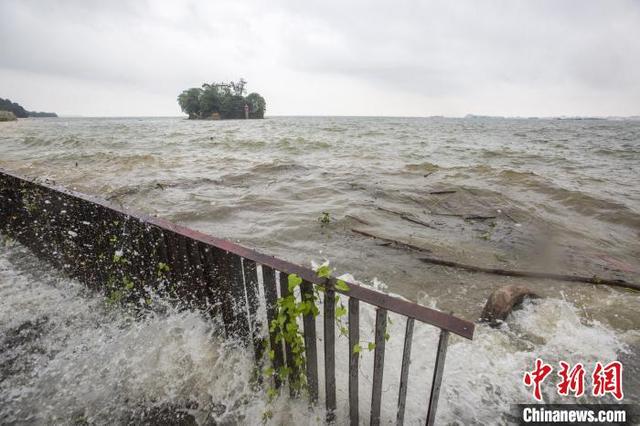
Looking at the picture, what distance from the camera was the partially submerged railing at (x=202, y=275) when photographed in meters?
2.01

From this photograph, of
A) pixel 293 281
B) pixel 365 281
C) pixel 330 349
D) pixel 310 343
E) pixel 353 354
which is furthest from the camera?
pixel 365 281

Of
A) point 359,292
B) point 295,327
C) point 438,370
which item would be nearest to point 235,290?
point 295,327

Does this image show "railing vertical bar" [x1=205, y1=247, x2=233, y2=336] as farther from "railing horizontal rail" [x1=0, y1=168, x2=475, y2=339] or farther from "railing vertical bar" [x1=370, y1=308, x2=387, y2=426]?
"railing vertical bar" [x1=370, y1=308, x2=387, y2=426]

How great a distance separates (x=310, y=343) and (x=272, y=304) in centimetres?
44

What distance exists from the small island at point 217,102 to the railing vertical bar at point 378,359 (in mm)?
102048

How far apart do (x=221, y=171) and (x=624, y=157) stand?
78.7ft

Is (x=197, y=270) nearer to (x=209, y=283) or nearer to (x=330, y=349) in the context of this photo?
(x=209, y=283)

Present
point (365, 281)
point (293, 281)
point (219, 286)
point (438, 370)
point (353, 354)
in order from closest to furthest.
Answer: point (438, 370) → point (293, 281) → point (353, 354) → point (219, 286) → point (365, 281)

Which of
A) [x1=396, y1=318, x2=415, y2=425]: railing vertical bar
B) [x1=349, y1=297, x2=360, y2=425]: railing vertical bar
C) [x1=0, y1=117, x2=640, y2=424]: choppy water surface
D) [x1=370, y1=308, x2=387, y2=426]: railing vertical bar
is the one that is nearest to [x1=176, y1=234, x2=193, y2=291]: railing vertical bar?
[x1=0, y1=117, x2=640, y2=424]: choppy water surface

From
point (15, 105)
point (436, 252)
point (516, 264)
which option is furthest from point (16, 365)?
point (15, 105)

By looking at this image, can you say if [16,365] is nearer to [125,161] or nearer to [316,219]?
[316,219]

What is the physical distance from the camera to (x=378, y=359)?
212 centimetres

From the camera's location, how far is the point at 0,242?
5.88 m

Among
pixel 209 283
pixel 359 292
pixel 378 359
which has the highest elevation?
pixel 359 292
